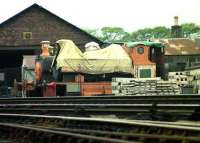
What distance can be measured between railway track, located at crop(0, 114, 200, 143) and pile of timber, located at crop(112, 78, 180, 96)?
44.9 ft

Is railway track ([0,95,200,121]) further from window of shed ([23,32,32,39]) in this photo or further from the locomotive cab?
window of shed ([23,32,32,39])

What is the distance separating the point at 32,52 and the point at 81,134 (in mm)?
43274

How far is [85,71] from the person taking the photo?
30.1 metres

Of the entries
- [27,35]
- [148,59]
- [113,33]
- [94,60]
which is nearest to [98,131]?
[94,60]

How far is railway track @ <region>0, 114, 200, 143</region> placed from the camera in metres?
8.07

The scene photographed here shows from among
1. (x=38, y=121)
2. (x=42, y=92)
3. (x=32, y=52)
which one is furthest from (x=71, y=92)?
(x=32, y=52)

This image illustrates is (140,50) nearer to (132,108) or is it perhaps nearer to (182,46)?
(132,108)

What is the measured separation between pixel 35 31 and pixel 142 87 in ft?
91.6

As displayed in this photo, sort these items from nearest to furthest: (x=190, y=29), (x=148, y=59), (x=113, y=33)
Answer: (x=148, y=59)
(x=190, y=29)
(x=113, y=33)

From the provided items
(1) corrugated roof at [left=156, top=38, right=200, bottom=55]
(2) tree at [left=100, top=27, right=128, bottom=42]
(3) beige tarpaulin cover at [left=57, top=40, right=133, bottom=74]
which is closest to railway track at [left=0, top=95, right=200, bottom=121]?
(3) beige tarpaulin cover at [left=57, top=40, right=133, bottom=74]

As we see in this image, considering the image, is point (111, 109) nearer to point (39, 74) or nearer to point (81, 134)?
point (81, 134)

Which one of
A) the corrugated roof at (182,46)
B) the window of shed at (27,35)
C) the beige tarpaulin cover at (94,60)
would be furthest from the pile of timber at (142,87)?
the corrugated roof at (182,46)

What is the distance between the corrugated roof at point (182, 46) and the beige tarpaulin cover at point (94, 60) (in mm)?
24701

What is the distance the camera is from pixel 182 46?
190ft
